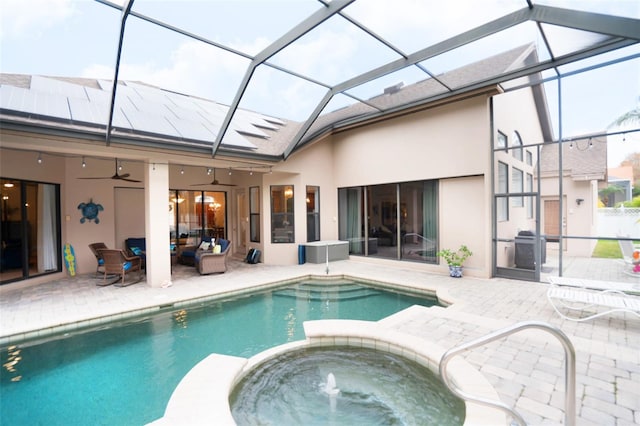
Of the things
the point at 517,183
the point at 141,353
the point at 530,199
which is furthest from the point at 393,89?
the point at 141,353

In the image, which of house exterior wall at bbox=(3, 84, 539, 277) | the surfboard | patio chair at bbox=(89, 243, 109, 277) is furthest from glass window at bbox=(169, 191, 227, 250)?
the surfboard

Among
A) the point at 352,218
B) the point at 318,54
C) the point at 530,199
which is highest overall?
the point at 318,54

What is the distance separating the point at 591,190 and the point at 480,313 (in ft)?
30.4

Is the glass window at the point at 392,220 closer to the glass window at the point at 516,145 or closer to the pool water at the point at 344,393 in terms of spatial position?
the glass window at the point at 516,145

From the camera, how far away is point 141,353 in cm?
439

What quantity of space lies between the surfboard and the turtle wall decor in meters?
0.89

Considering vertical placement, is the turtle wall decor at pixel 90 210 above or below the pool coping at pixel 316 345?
above

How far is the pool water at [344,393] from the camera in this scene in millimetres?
2965

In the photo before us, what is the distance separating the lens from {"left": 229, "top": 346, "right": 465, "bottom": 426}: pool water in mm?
2965

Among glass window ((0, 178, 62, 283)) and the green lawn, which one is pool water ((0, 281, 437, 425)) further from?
the green lawn

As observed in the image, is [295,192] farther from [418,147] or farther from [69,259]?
[69,259]

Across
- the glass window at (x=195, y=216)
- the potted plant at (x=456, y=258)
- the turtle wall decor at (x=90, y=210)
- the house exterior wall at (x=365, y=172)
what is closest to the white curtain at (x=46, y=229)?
the house exterior wall at (x=365, y=172)

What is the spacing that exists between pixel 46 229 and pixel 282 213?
662 cm

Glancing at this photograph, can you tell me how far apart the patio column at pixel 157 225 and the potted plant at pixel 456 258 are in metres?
7.27
